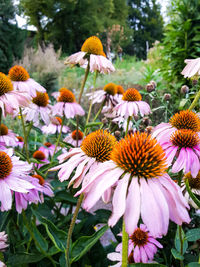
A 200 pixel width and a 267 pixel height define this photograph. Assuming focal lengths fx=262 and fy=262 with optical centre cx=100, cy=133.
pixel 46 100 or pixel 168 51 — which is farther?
pixel 168 51

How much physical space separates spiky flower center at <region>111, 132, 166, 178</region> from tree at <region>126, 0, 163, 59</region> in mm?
24146

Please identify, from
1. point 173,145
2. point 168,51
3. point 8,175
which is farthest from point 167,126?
point 168,51

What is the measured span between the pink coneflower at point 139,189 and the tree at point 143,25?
79.3 ft

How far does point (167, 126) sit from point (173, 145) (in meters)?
0.12

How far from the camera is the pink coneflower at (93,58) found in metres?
1.22

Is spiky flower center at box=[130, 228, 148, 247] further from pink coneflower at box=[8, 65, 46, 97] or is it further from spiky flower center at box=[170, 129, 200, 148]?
pink coneflower at box=[8, 65, 46, 97]

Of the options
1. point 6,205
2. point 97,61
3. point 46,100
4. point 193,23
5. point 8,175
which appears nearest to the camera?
point 6,205

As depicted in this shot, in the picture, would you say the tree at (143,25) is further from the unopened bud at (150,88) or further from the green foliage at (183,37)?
the unopened bud at (150,88)

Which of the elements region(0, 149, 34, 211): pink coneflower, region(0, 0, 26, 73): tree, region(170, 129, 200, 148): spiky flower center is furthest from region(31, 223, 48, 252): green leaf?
region(0, 0, 26, 73): tree

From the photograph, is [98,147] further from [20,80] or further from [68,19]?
[68,19]

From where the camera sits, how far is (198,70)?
0.81m

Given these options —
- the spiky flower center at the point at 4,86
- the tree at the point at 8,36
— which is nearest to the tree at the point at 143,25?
the tree at the point at 8,36

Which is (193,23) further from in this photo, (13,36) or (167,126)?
(13,36)

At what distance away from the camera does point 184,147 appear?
0.73 metres
